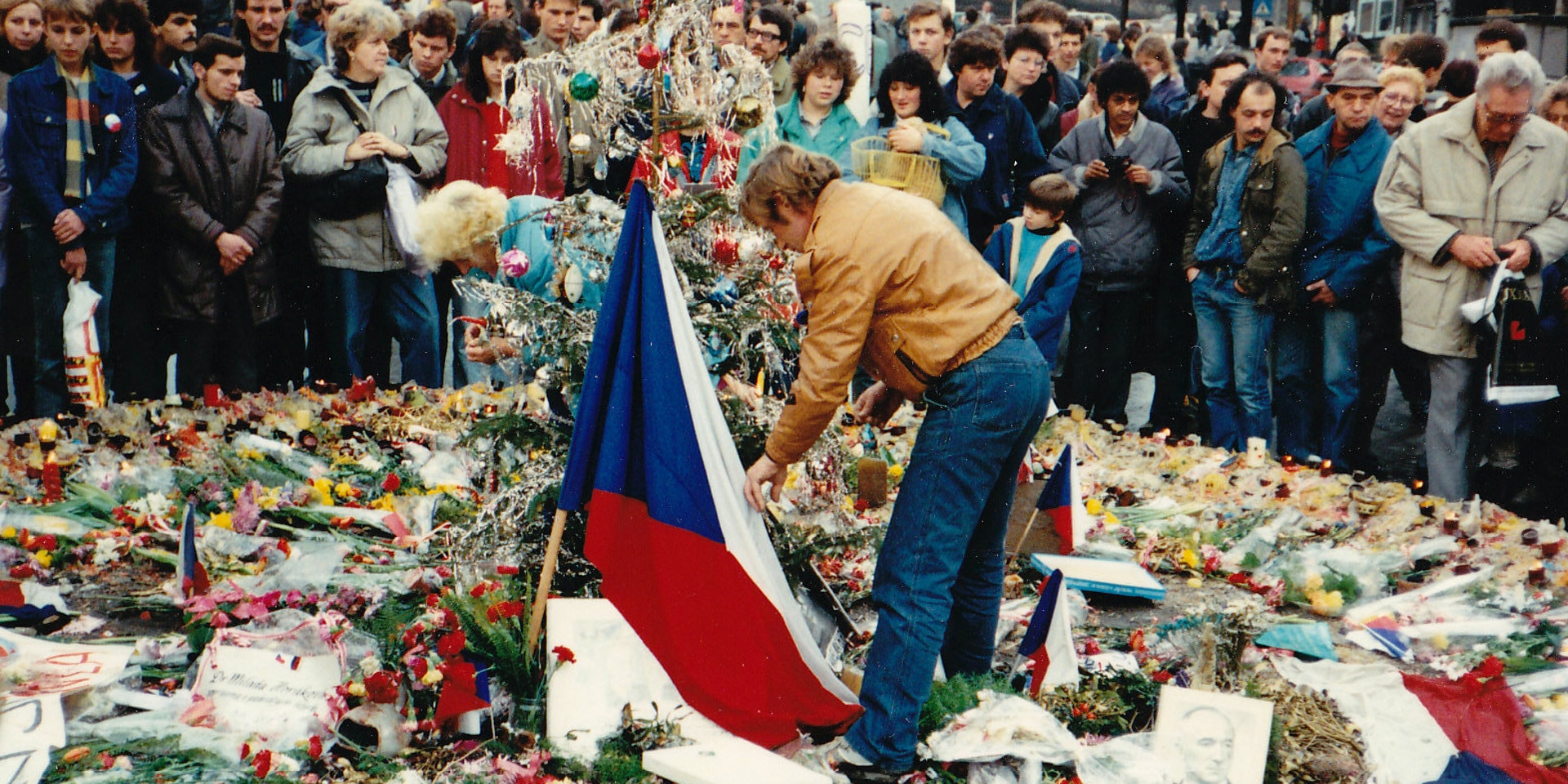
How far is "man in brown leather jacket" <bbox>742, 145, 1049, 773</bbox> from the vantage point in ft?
13.1

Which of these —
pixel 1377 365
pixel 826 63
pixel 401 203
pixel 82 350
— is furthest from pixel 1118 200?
pixel 82 350

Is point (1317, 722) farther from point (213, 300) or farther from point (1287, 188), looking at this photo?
point (213, 300)

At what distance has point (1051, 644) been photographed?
4648 millimetres

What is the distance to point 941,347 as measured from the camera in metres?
4.07

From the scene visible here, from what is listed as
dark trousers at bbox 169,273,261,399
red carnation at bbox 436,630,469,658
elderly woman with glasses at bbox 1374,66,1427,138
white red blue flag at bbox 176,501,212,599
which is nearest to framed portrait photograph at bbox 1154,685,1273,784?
red carnation at bbox 436,630,469,658

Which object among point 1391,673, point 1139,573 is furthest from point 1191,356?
point 1391,673

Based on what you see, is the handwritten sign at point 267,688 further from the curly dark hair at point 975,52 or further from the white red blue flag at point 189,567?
the curly dark hair at point 975,52

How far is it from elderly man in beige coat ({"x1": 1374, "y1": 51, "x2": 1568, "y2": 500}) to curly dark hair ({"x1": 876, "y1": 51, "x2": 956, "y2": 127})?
222 centimetres

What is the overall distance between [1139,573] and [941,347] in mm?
2105

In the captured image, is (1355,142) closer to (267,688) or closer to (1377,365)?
(1377,365)

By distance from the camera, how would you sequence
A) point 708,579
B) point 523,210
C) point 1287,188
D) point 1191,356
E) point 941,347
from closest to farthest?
point 941,347 < point 708,579 < point 523,210 < point 1287,188 < point 1191,356

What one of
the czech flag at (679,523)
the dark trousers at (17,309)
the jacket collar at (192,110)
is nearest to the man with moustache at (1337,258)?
the czech flag at (679,523)

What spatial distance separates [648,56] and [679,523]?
1.49m

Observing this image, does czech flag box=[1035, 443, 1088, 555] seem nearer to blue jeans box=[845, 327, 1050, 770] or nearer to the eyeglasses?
blue jeans box=[845, 327, 1050, 770]
